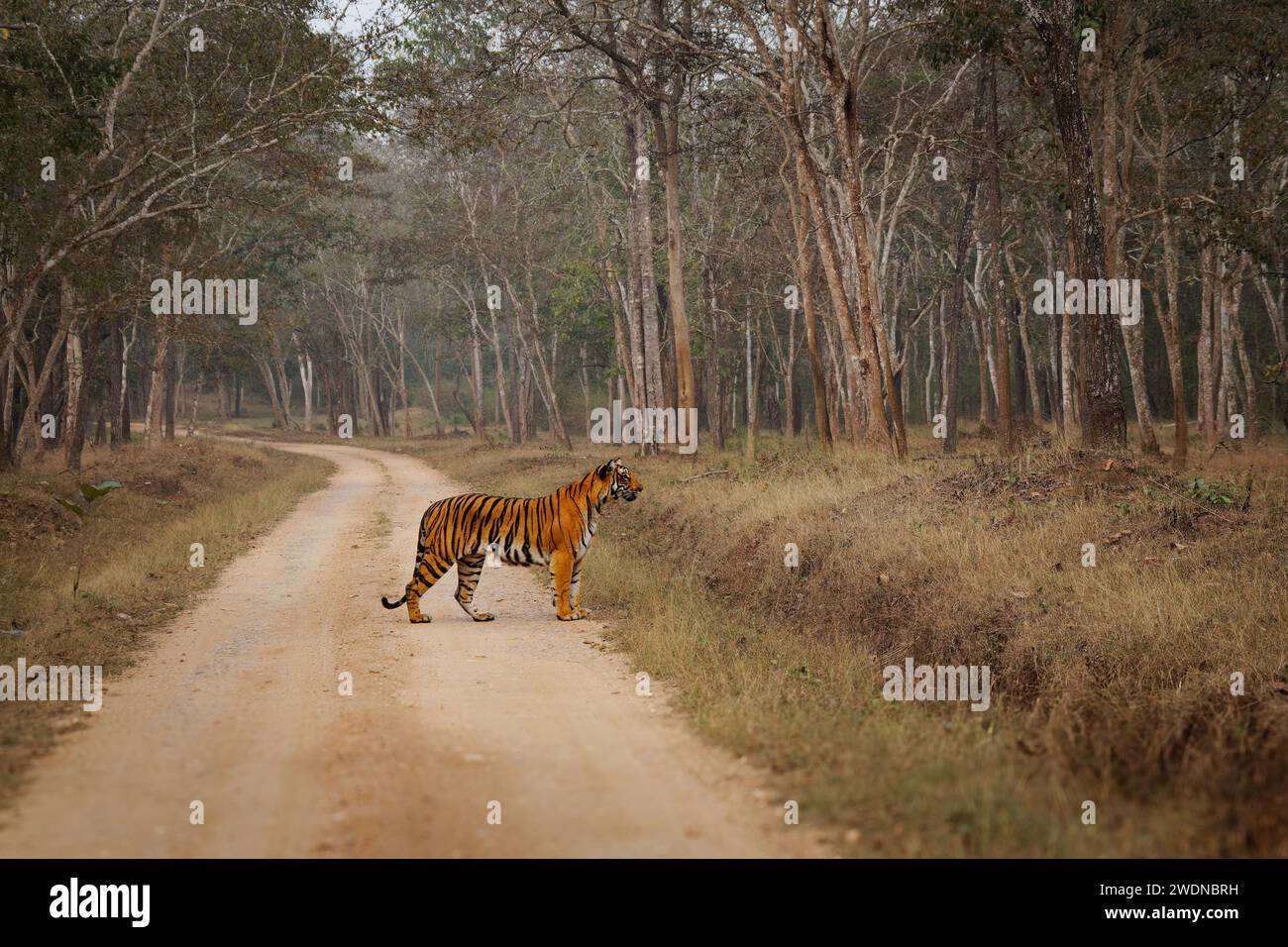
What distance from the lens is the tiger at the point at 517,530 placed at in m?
10.6

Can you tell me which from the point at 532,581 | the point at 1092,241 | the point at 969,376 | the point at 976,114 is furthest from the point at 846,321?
the point at 969,376

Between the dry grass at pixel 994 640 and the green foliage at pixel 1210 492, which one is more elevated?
the green foliage at pixel 1210 492

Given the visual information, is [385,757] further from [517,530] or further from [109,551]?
[109,551]

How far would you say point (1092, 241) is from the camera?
51.4 ft

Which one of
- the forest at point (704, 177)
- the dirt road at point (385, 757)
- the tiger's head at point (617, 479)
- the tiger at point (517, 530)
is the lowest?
the dirt road at point (385, 757)

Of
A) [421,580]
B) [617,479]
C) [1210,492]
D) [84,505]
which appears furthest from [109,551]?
[1210,492]

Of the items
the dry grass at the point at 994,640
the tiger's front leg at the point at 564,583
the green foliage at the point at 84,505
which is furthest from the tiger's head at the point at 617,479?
the green foliage at the point at 84,505

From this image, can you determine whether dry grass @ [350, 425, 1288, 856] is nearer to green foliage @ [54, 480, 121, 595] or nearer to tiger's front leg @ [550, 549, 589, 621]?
tiger's front leg @ [550, 549, 589, 621]

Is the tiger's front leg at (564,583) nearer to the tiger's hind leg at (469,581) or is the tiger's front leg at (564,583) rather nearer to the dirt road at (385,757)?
the dirt road at (385,757)

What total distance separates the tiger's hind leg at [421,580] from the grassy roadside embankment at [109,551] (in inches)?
103

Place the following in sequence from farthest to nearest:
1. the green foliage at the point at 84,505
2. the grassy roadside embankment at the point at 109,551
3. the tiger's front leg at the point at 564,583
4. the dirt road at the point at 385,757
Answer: the green foliage at the point at 84,505
the tiger's front leg at the point at 564,583
the grassy roadside embankment at the point at 109,551
the dirt road at the point at 385,757

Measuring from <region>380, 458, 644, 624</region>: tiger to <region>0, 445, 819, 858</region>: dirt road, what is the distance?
566 millimetres

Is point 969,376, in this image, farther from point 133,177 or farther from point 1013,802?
point 1013,802

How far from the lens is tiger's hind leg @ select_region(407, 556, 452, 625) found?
35.0 ft
